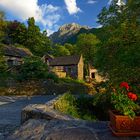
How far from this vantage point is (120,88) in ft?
15.1

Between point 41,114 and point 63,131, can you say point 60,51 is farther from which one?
point 63,131

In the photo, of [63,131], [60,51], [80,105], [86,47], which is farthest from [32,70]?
[60,51]

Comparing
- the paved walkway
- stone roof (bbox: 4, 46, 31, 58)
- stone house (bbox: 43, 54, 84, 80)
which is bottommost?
the paved walkway

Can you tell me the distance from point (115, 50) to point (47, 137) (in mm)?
11804

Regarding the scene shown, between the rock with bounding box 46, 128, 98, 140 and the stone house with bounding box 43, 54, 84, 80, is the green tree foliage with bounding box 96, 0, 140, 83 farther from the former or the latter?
the stone house with bounding box 43, 54, 84, 80

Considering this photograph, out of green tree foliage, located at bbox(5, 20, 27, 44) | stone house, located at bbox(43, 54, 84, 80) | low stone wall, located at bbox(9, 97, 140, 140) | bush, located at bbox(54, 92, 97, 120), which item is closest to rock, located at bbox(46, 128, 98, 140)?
low stone wall, located at bbox(9, 97, 140, 140)

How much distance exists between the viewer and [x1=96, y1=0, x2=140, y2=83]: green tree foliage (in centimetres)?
1223

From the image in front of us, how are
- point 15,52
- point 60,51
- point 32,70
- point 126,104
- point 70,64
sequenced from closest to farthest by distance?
1. point 126,104
2. point 32,70
3. point 15,52
4. point 70,64
5. point 60,51

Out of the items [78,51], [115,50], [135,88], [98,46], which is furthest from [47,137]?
[78,51]

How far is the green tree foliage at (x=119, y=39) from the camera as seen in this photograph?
40.1ft

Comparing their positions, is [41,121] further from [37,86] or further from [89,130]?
[37,86]

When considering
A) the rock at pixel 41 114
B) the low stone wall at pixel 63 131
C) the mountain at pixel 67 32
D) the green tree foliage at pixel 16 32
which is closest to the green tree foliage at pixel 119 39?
the rock at pixel 41 114

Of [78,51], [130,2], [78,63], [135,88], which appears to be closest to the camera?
[135,88]

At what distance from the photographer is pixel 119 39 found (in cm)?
1480
